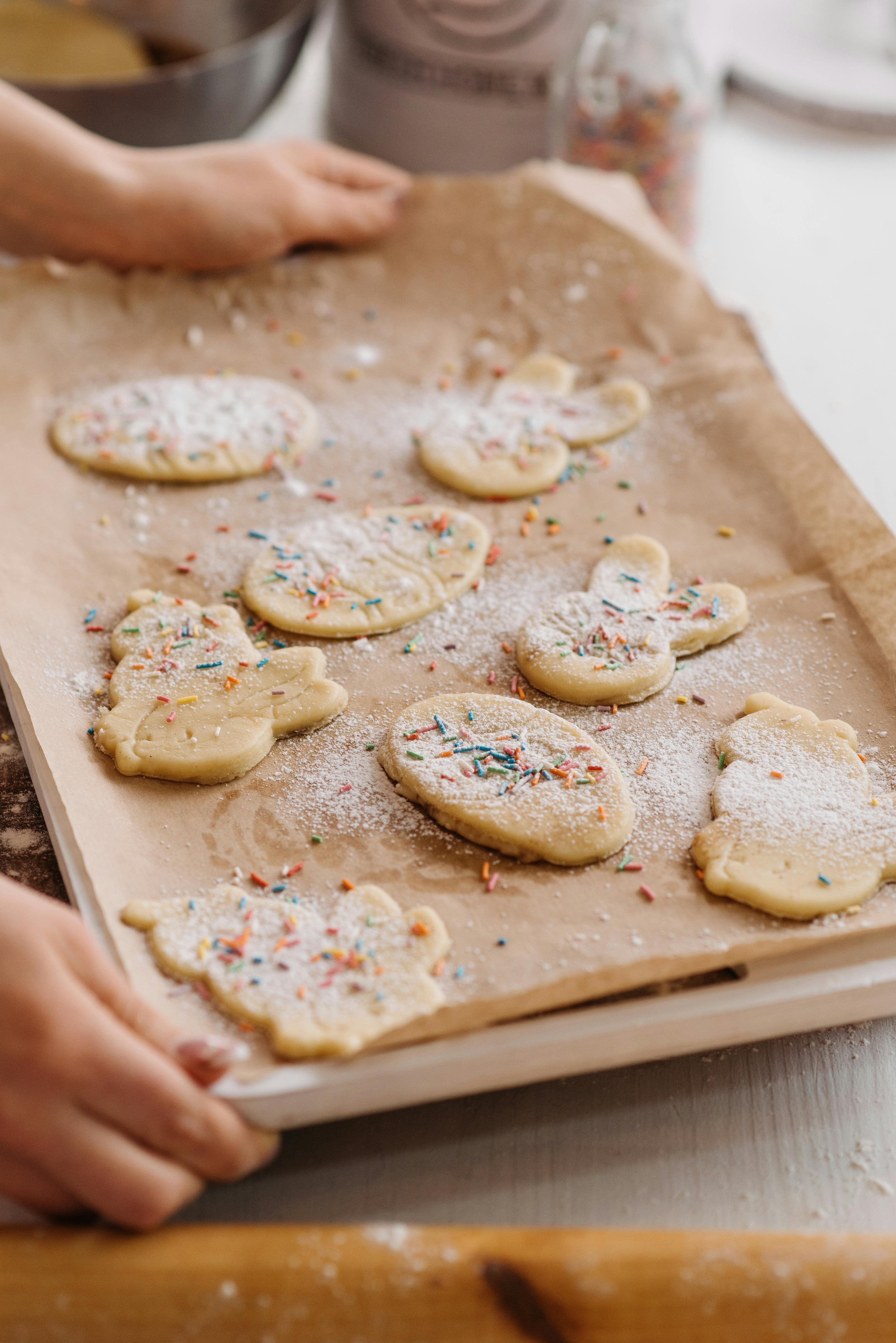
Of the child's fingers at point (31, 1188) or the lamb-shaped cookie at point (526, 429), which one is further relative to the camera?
the lamb-shaped cookie at point (526, 429)

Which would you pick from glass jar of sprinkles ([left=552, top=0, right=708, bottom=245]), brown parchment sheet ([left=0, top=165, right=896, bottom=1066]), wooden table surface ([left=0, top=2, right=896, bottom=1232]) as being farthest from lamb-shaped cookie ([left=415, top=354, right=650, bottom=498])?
wooden table surface ([left=0, top=2, right=896, bottom=1232])

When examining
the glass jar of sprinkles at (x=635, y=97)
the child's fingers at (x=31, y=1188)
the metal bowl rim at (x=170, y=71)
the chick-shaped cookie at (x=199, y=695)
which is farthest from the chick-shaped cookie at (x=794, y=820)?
the metal bowl rim at (x=170, y=71)

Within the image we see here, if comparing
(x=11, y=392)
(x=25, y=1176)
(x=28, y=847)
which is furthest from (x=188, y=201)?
(x=25, y=1176)

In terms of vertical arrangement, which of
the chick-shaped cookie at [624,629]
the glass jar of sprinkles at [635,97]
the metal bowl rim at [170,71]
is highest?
the glass jar of sprinkles at [635,97]

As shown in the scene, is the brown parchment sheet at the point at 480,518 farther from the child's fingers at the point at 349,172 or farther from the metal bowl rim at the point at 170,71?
the metal bowl rim at the point at 170,71

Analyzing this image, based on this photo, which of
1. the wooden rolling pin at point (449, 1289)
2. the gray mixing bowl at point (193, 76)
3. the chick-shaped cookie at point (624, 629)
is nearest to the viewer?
the wooden rolling pin at point (449, 1289)

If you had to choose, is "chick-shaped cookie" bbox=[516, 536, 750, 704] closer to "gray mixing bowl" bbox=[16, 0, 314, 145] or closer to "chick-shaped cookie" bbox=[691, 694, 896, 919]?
"chick-shaped cookie" bbox=[691, 694, 896, 919]

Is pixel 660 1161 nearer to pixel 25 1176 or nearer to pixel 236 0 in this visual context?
pixel 25 1176
